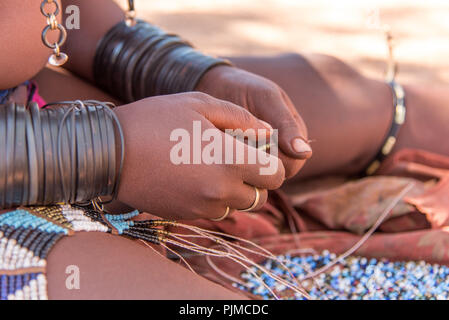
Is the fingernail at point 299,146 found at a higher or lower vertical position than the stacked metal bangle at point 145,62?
lower

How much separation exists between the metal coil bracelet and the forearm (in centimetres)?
57

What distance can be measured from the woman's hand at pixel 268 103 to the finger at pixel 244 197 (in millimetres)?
137

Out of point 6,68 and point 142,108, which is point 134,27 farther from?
point 142,108

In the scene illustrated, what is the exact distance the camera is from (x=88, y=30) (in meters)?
1.33

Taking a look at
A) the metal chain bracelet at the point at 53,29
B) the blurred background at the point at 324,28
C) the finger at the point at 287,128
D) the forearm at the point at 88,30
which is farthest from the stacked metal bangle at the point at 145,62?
the blurred background at the point at 324,28

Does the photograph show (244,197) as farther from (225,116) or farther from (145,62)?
(145,62)

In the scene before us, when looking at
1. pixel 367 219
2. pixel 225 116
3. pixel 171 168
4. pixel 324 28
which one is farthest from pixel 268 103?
pixel 324 28

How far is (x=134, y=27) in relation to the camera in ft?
4.25

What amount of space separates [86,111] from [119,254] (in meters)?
0.22

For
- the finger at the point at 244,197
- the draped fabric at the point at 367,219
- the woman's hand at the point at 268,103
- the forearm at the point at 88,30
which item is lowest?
the draped fabric at the point at 367,219

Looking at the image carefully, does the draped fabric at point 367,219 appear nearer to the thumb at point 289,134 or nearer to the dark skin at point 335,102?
the dark skin at point 335,102

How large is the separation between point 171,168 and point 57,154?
0.17m

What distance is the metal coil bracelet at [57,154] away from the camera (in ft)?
2.45

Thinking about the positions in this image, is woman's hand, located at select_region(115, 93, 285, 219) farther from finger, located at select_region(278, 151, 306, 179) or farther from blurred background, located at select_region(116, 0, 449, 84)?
blurred background, located at select_region(116, 0, 449, 84)
